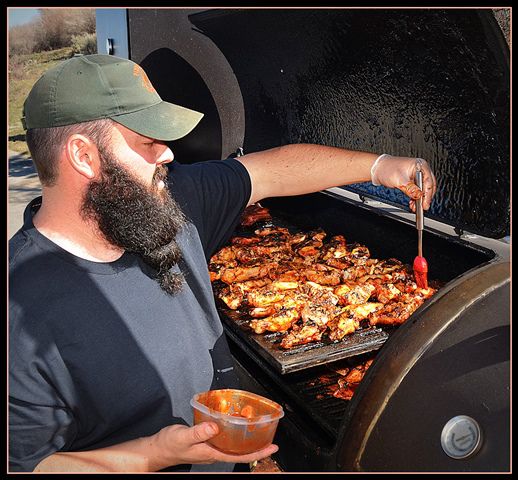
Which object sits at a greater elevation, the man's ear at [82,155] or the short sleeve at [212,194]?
the man's ear at [82,155]

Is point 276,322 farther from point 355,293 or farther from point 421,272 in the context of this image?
point 421,272

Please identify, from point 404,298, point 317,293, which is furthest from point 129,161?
point 404,298

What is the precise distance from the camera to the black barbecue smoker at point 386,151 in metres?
1.83

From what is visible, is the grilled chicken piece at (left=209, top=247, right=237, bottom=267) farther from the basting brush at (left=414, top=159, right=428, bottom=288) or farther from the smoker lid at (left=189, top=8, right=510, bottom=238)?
Answer: the basting brush at (left=414, top=159, right=428, bottom=288)

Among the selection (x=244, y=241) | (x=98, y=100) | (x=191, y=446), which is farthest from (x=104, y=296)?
(x=244, y=241)

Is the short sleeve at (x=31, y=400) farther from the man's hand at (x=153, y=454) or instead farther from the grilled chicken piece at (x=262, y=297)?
the grilled chicken piece at (x=262, y=297)

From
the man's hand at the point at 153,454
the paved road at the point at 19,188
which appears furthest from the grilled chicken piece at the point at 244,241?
the paved road at the point at 19,188

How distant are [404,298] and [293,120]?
1.98 meters

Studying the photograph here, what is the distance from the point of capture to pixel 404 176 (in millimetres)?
2943

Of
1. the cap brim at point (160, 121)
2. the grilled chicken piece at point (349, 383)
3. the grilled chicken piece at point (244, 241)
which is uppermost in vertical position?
the cap brim at point (160, 121)

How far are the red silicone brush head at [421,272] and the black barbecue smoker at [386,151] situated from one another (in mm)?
191

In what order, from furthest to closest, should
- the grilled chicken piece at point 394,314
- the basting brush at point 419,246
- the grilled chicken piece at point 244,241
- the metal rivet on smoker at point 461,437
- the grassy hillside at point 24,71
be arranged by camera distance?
the grassy hillside at point 24,71 < the grilled chicken piece at point 244,241 < the grilled chicken piece at point 394,314 < the basting brush at point 419,246 < the metal rivet on smoker at point 461,437

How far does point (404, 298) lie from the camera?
3.22 m

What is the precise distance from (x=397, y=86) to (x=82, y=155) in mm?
2009
